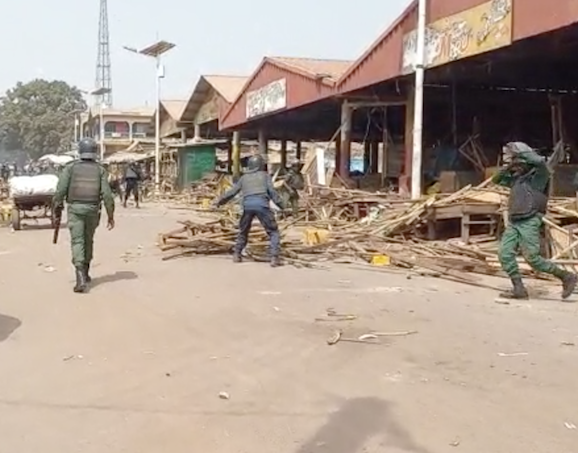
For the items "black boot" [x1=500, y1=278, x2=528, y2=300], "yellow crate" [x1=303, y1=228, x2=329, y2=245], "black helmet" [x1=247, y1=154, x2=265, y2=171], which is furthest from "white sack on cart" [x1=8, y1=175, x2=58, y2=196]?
"black boot" [x1=500, y1=278, x2=528, y2=300]

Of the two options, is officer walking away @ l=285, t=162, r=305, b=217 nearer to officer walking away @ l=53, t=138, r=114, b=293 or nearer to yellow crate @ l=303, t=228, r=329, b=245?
yellow crate @ l=303, t=228, r=329, b=245

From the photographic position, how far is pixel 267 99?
30125 mm

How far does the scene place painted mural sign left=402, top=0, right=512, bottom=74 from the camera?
15328 mm

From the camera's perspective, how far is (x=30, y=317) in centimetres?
888

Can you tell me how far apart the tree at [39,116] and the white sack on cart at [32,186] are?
75191 mm

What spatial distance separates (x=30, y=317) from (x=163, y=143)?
146 feet

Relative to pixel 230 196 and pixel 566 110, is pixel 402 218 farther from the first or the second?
pixel 566 110

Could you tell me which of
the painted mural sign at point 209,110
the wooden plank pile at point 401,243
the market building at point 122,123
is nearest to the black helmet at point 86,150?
the wooden plank pile at point 401,243

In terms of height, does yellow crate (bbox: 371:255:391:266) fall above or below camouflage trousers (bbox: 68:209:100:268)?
below

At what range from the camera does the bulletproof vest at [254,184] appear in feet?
44.4

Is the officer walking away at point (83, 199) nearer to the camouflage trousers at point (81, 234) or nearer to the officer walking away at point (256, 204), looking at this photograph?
the camouflage trousers at point (81, 234)

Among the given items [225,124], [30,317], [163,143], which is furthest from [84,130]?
[30,317]

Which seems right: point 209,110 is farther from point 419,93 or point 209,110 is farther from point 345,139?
point 419,93

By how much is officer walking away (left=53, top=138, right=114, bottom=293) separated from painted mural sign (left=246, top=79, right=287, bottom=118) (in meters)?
17.3
